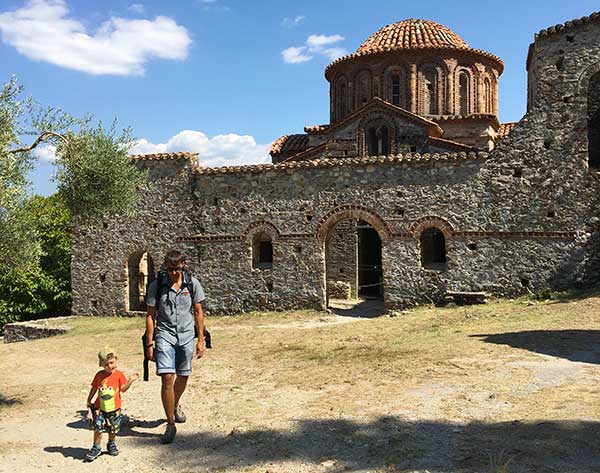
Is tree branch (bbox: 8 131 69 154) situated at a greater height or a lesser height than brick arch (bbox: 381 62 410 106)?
lesser

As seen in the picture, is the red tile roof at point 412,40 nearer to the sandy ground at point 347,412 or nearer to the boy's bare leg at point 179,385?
the sandy ground at point 347,412

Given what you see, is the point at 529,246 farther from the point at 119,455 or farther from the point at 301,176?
the point at 119,455

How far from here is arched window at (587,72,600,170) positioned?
1551cm

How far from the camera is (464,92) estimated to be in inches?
982

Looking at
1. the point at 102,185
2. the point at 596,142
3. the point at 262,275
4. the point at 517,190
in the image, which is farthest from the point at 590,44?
the point at 102,185

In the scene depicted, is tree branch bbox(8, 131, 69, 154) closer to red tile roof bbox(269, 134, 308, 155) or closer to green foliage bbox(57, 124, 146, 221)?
green foliage bbox(57, 124, 146, 221)

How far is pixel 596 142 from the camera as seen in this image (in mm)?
15656

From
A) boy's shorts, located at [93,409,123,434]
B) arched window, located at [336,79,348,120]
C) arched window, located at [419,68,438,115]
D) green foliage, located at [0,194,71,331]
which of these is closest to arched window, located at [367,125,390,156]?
arched window, located at [419,68,438,115]

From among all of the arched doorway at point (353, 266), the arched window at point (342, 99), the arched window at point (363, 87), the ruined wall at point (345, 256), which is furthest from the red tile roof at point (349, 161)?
the arched window at point (342, 99)

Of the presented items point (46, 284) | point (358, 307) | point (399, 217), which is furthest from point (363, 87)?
point (46, 284)

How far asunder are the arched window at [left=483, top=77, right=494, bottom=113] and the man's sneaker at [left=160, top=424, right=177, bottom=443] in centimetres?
2321

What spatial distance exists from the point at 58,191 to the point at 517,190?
10.9 metres

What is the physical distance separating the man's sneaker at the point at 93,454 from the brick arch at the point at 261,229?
10877mm

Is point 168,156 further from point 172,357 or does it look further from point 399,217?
point 172,357
